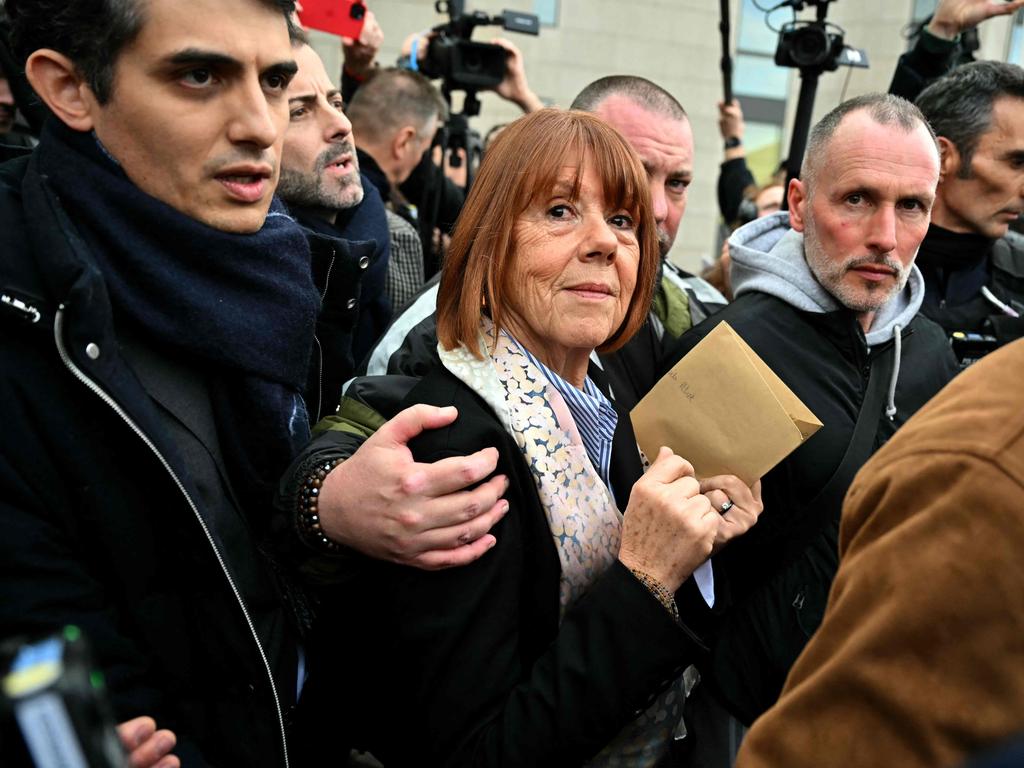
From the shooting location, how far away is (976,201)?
2.96m

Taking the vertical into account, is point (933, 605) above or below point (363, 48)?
below

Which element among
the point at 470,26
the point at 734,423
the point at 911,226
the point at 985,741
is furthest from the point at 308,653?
the point at 470,26

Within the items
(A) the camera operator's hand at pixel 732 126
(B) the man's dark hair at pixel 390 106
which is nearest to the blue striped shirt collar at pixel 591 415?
(B) the man's dark hair at pixel 390 106

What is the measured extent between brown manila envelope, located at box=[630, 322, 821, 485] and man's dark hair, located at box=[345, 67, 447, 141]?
2.68m

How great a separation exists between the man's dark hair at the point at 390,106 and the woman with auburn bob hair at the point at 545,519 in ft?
8.12

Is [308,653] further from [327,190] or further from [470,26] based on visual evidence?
[470,26]

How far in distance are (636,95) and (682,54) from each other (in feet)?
31.7

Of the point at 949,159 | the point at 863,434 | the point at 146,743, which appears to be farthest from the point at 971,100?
the point at 146,743

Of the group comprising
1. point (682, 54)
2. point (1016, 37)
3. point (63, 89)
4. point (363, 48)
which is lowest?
point (682, 54)

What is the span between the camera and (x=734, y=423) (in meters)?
1.59

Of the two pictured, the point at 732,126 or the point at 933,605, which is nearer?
the point at 933,605

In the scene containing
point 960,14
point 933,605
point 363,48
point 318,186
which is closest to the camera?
point 933,605

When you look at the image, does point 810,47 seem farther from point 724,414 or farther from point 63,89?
point 63,89

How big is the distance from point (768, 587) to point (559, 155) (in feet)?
3.26
